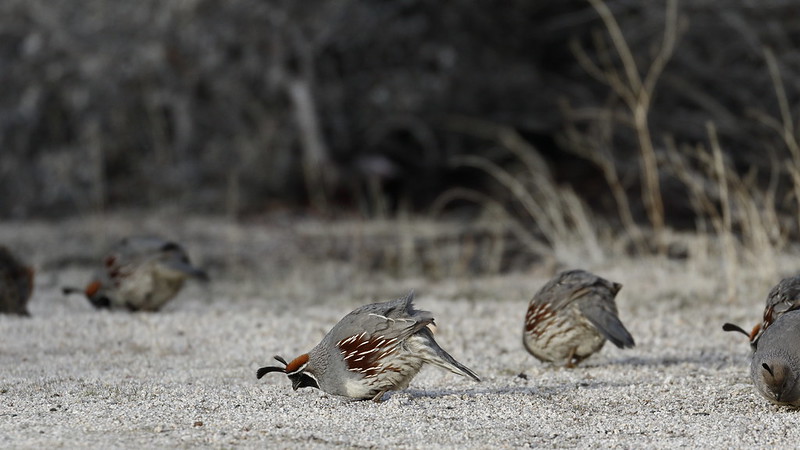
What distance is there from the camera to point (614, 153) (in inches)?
635

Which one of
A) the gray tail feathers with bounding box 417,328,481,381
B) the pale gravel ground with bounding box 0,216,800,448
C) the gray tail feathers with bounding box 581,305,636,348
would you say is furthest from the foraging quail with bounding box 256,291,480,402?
the gray tail feathers with bounding box 581,305,636,348

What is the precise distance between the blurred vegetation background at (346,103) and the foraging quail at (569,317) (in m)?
7.72

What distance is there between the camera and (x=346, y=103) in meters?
18.4

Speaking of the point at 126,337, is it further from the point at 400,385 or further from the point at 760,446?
the point at 760,446

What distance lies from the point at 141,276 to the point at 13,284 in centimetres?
101

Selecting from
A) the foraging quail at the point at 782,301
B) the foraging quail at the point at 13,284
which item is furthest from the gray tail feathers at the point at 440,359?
the foraging quail at the point at 13,284

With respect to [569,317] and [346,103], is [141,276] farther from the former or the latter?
[346,103]

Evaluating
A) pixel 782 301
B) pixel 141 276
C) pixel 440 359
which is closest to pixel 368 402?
pixel 440 359

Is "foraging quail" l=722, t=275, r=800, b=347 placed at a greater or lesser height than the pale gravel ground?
greater

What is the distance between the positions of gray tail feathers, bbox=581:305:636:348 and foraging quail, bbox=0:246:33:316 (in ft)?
15.0

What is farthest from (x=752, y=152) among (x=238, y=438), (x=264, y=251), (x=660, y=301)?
(x=238, y=438)

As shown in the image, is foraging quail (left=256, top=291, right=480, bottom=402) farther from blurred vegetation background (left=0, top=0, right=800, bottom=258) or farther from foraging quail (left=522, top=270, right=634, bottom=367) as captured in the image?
blurred vegetation background (left=0, top=0, right=800, bottom=258)

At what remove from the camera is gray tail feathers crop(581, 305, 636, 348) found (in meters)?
6.26

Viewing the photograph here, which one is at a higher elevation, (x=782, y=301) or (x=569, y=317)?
(x=782, y=301)
